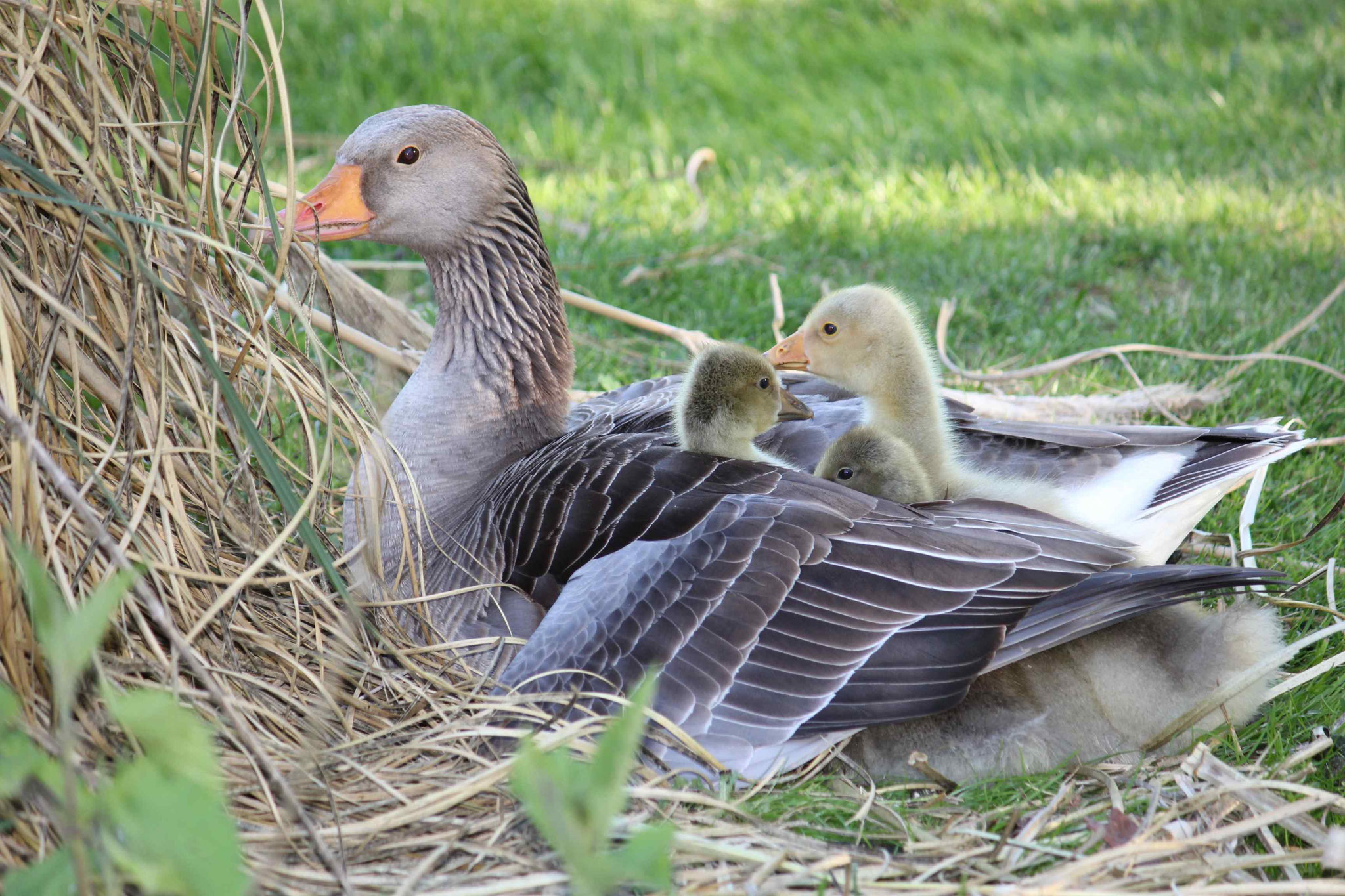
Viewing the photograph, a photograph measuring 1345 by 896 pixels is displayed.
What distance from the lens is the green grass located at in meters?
4.86

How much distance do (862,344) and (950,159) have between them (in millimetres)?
3976

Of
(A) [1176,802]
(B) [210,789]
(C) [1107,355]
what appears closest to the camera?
(B) [210,789]

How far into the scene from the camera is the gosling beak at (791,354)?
346cm

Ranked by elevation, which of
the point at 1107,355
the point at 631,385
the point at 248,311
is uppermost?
the point at 248,311

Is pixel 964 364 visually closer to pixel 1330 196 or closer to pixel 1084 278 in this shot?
pixel 1084 278

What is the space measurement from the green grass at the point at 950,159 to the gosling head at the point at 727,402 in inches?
53.4

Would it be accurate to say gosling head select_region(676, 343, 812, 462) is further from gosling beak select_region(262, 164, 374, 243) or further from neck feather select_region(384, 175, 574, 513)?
gosling beak select_region(262, 164, 374, 243)

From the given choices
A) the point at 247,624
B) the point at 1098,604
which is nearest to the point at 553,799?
the point at 247,624

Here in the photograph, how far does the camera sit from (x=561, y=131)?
711 cm

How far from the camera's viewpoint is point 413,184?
318 cm

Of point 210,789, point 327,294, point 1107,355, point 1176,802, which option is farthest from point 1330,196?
point 210,789

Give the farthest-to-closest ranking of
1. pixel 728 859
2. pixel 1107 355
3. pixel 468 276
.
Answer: pixel 1107 355 < pixel 468 276 < pixel 728 859

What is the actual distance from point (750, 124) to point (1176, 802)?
19.5ft

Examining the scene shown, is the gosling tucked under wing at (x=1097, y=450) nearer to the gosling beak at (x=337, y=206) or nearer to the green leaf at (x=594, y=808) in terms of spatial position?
the gosling beak at (x=337, y=206)
